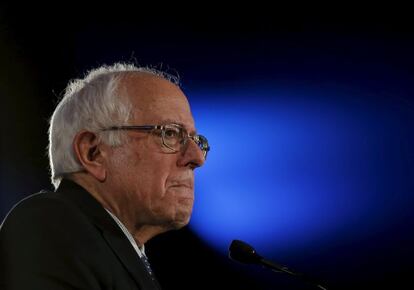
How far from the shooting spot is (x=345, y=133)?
2.62 m

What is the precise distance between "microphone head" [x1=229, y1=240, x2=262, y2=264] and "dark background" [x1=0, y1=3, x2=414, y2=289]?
3.50 feet

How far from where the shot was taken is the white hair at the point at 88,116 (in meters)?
1.48

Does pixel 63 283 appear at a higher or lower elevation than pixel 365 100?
lower

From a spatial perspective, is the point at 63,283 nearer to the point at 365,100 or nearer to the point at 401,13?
the point at 365,100

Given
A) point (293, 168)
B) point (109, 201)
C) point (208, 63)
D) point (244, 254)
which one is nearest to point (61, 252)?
point (109, 201)

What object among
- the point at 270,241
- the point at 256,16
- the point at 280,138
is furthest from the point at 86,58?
the point at 270,241

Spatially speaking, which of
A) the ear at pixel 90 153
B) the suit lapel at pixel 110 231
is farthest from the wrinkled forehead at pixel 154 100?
the suit lapel at pixel 110 231

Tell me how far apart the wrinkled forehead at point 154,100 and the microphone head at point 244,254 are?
413mm

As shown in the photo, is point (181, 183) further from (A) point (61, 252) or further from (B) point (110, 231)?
(A) point (61, 252)

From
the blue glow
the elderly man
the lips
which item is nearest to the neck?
the elderly man

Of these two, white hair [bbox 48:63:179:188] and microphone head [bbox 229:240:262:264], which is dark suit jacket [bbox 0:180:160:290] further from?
microphone head [bbox 229:240:262:264]

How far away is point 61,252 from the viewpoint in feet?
3.59

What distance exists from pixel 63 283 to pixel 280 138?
186 centimetres

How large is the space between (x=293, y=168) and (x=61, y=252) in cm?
179
